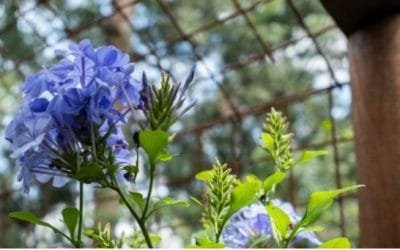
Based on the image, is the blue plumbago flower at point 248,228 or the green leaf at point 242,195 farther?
the blue plumbago flower at point 248,228

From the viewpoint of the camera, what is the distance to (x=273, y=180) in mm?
699

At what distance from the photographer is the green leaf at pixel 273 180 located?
69 centimetres

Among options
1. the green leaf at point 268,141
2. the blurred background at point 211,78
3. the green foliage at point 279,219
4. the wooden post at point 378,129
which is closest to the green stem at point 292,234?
the green foliage at point 279,219

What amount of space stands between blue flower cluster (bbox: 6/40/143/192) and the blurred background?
30.5 inches

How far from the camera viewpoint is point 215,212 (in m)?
0.66

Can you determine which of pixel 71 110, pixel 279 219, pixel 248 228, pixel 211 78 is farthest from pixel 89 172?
pixel 211 78

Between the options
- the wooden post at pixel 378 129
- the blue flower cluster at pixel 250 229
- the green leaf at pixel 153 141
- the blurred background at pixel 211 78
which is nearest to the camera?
the green leaf at pixel 153 141

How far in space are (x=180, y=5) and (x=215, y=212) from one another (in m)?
4.11

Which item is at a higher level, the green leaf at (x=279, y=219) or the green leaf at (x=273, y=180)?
the green leaf at (x=273, y=180)

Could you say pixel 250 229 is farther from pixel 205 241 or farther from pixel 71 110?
pixel 71 110

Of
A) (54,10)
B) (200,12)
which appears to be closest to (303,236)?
(54,10)

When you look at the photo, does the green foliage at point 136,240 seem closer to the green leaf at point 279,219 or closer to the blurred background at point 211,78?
the green leaf at point 279,219

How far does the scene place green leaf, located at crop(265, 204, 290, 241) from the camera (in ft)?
2.13

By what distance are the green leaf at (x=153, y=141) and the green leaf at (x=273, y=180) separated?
15 cm
